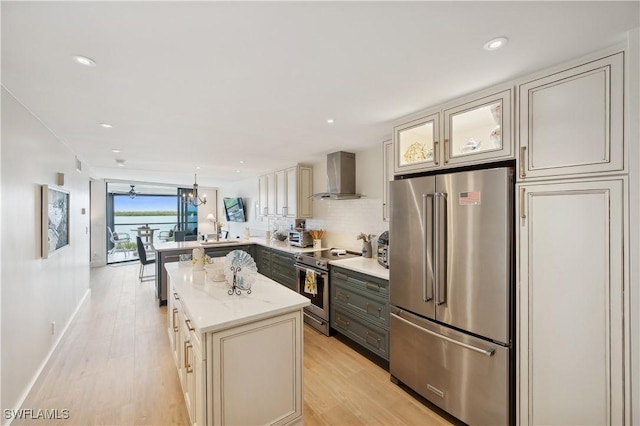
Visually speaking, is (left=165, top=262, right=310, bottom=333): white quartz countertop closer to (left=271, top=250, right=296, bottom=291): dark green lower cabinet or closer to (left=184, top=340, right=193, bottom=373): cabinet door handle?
(left=184, top=340, right=193, bottom=373): cabinet door handle

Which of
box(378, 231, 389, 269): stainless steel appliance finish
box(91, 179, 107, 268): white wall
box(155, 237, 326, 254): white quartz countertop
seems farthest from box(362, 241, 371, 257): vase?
box(91, 179, 107, 268): white wall

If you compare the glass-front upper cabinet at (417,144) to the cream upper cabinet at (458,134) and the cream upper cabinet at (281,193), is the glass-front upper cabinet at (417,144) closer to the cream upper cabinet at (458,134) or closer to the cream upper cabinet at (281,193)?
the cream upper cabinet at (458,134)

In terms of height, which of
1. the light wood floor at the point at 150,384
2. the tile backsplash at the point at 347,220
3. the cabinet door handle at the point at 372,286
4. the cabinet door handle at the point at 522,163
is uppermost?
the cabinet door handle at the point at 522,163

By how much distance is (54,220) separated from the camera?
2.80 meters

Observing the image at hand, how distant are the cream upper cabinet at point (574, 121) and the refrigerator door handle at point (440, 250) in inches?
21.3

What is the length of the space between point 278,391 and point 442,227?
5.35 feet

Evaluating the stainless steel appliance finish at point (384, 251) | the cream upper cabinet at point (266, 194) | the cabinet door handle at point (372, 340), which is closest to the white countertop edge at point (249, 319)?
the cabinet door handle at point (372, 340)

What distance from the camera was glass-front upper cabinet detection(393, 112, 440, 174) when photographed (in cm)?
222

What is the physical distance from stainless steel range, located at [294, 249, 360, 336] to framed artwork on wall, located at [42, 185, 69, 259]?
2667 millimetres

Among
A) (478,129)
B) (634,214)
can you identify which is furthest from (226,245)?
(634,214)

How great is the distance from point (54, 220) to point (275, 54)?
298cm

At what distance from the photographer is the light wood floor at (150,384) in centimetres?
206

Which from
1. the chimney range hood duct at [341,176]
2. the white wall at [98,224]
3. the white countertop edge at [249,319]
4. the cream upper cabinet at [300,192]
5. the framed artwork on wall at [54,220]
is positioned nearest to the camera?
the white countertop edge at [249,319]

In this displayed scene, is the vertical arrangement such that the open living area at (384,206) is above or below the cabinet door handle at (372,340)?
above
